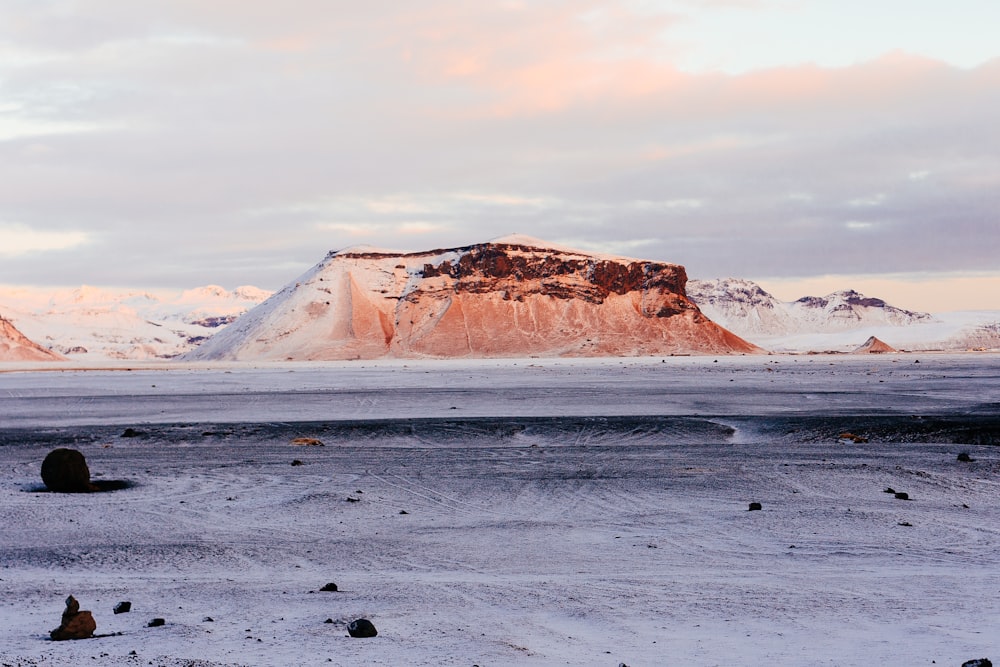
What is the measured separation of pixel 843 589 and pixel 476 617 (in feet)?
13.0

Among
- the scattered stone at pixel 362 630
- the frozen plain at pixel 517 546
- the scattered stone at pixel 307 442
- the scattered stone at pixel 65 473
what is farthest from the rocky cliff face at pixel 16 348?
the scattered stone at pixel 362 630

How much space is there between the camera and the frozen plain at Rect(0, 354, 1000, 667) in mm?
8703

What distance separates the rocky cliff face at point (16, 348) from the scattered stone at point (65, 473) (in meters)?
152

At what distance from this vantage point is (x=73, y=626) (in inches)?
337

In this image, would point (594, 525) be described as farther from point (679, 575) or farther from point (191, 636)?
point (191, 636)

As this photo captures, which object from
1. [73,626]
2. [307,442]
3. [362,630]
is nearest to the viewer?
[73,626]

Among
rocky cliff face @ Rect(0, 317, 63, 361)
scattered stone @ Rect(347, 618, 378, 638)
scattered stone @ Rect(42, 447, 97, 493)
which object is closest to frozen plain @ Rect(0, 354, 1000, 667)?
scattered stone @ Rect(347, 618, 378, 638)

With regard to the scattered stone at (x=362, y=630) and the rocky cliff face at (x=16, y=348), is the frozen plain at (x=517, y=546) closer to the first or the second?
the scattered stone at (x=362, y=630)

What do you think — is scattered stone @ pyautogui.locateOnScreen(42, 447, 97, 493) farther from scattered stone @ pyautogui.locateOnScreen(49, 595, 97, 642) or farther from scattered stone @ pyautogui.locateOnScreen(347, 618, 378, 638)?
scattered stone @ pyautogui.locateOnScreen(347, 618, 378, 638)

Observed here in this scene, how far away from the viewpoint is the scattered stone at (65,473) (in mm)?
17766

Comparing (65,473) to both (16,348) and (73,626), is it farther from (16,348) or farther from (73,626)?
(16,348)

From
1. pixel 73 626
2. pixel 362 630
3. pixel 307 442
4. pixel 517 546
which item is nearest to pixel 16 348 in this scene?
pixel 307 442

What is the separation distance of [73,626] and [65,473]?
33.0ft

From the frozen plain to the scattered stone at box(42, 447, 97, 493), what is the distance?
0.71m
